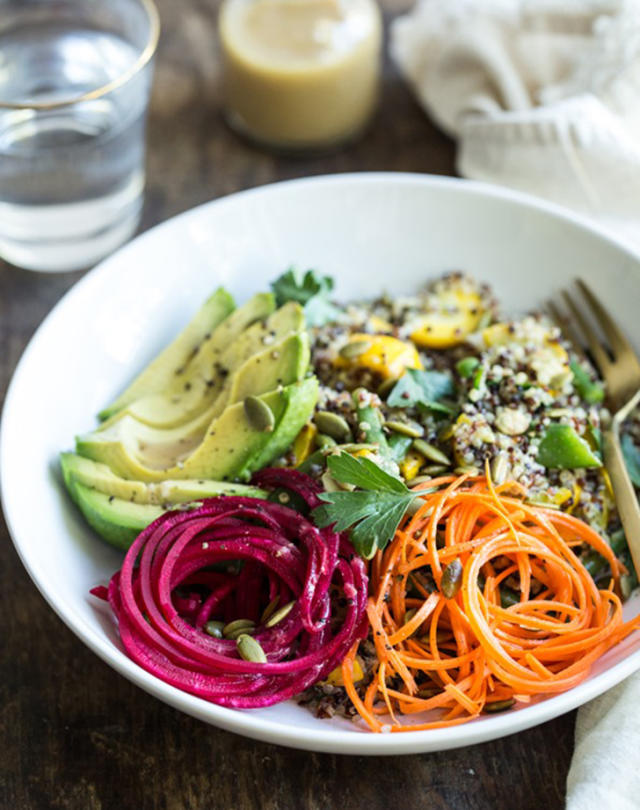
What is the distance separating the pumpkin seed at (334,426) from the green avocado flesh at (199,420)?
5cm

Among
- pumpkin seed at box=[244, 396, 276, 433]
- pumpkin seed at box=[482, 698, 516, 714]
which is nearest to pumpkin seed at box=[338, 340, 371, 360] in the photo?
pumpkin seed at box=[244, 396, 276, 433]

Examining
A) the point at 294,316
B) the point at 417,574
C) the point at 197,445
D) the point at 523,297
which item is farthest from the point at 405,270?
the point at 417,574

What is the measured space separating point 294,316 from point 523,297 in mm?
888

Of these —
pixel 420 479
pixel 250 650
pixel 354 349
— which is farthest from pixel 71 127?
pixel 250 650

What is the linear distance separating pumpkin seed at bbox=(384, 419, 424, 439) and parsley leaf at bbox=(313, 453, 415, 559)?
255 millimetres

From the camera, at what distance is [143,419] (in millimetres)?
2811

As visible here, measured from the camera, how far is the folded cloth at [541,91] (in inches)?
140

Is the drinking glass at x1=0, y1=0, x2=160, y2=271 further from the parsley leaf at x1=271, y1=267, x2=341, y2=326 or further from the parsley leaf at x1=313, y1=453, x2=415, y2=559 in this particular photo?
the parsley leaf at x1=313, y1=453, x2=415, y2=559

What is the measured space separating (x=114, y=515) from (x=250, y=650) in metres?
0.54

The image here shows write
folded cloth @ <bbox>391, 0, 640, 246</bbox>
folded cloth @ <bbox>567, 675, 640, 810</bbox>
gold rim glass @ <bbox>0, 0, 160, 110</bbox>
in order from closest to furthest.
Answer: folded cloth @ <bbox>567, 675, 640, 810</bbox>, gold rim glass @ <bbox>0, 0, 160, 110</bbox>, folded cloth @ <bbox>391, 0, 640, 246</bbox>

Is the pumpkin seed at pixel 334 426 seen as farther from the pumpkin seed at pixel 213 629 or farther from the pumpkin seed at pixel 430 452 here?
the pumpkin seed at pixel 213 629

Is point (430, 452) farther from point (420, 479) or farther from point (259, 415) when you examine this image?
point (259, 415)

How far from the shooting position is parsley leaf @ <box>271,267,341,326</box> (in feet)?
9.87

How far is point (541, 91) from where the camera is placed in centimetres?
390
